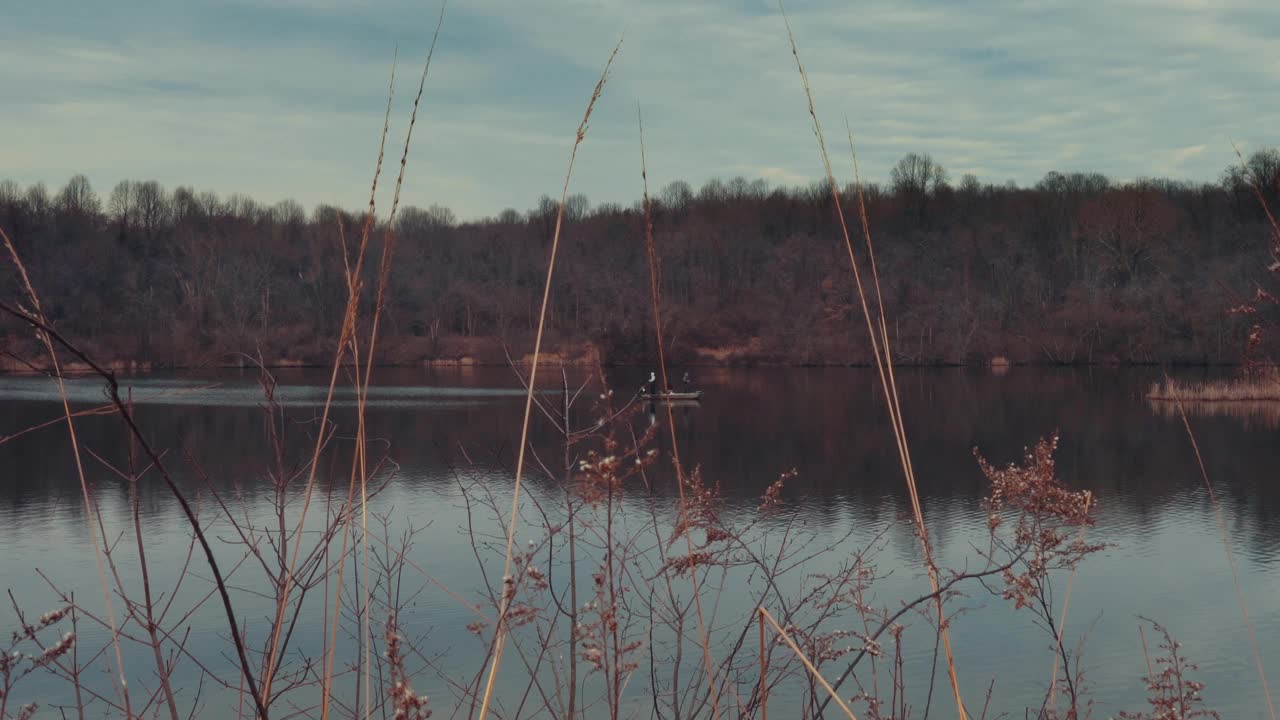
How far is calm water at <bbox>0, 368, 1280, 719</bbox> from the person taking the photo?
10336mm

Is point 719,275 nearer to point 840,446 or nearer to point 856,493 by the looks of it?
point 840,446

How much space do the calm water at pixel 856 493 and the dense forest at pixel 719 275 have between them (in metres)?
20.7

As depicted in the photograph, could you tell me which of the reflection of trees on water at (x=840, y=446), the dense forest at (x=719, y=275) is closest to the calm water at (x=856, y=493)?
the reflection of trees on water at (x=840, y=446)

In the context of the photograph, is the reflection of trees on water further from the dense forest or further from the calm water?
the dense forest

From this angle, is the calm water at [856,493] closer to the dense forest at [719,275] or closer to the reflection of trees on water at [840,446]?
the reflection of trees on water at [840,446]

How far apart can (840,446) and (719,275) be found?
163ft

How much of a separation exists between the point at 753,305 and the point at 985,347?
1540 cm

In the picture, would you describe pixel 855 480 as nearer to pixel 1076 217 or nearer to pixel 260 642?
pixel 260 642

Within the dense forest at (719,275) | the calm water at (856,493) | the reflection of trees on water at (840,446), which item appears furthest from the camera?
the dense forest at (719,275)

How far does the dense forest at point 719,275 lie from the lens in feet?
197

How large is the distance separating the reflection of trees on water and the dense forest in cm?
2100

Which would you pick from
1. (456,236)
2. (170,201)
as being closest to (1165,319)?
(456,236)

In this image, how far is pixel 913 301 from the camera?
66.9 m

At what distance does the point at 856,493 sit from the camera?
1902 centimetres
